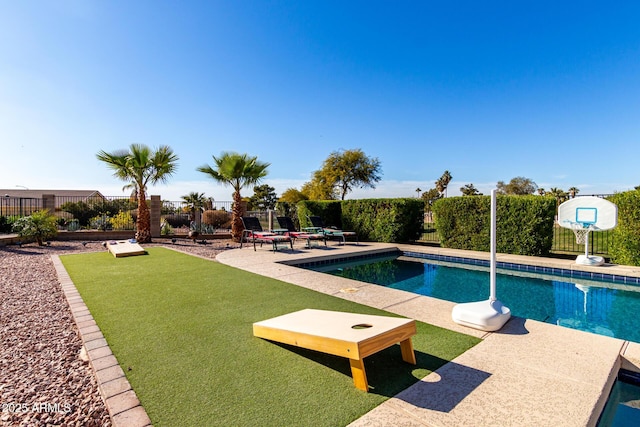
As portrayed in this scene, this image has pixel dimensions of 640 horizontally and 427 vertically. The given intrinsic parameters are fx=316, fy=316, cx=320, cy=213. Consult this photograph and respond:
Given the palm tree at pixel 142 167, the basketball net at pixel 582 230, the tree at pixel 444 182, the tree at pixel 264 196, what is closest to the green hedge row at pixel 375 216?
the basketball net at pixel 582 230

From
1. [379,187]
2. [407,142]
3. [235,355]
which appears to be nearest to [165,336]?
[235,355]

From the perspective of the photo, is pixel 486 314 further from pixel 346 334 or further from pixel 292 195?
pixel 292 195

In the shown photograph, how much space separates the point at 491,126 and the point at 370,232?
39.9 feet

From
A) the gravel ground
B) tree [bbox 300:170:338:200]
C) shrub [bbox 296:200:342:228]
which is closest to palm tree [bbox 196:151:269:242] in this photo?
shrub [bbox 296:200:342:228]

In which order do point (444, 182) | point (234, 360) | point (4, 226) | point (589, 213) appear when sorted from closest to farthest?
point (234, 360) → point (589, 213) → point (4, 226) → point (444, 182)

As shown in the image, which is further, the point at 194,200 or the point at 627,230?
the point at 194,200

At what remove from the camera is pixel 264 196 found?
50.4 metres

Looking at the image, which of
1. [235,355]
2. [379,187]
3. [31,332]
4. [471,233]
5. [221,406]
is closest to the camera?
[221,406]

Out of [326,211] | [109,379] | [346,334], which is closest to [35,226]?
[326,211]

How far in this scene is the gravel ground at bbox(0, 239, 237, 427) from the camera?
212 cm

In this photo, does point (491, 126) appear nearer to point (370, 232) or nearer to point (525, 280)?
point (370, 232)

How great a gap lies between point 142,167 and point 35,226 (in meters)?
4.15

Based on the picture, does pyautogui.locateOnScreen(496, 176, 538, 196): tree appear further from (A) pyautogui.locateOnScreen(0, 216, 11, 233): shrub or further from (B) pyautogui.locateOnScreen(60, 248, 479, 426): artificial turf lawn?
(A) pyautogui.locateOnScreen(0, 216, 11, 233): shrub

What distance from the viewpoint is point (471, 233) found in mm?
10602
